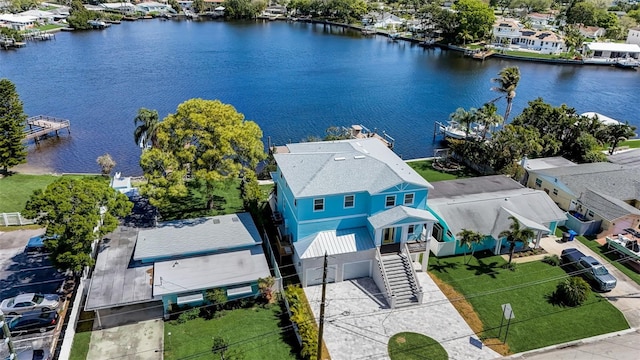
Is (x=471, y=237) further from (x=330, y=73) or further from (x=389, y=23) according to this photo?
(x=389, y=23)

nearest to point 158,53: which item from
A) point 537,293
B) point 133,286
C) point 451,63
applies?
point 451,63

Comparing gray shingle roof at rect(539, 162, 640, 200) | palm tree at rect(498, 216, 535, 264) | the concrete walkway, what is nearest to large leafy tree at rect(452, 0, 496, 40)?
gray shingle roof at rect(539, 162, 640, 200)

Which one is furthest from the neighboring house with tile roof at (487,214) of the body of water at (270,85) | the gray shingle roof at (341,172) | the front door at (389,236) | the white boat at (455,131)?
the white boat at (455,131)

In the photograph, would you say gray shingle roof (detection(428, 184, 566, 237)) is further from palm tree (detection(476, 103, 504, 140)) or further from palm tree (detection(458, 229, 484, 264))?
palm tree (detection(476, 103, 504, 140))

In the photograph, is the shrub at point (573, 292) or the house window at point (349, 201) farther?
the house window at point (349, 201)

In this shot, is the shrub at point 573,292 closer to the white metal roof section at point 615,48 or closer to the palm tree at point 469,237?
the palm tree at point 469,237

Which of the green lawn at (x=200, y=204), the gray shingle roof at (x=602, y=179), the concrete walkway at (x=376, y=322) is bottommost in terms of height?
the concrete walkway at (x=376, y=322)
